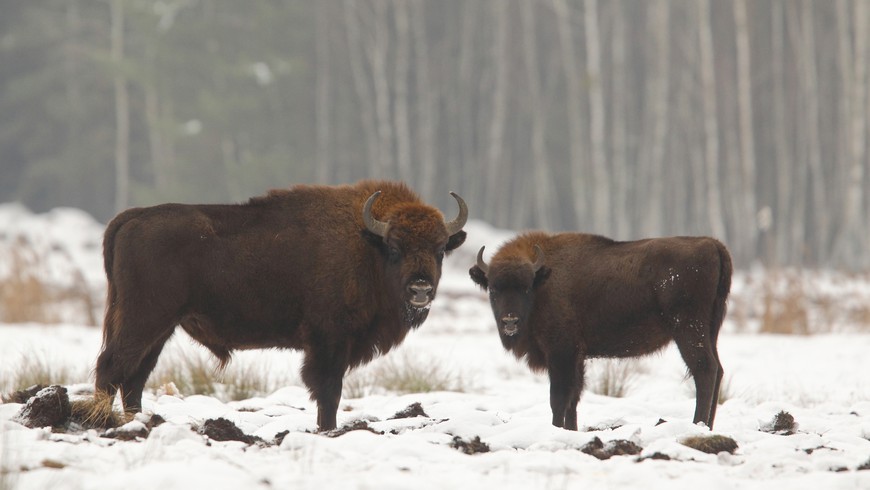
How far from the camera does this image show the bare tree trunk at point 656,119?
103 feet

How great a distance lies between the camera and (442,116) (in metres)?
41.7

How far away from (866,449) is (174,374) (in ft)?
19.7

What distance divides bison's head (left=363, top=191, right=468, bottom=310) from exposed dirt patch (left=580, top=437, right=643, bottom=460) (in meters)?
1.57

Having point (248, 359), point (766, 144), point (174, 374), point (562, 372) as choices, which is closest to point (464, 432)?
point (562, 372)

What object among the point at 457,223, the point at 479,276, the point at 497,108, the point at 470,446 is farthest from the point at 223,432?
the point at 497,108

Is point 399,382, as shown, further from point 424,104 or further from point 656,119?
point 424,104

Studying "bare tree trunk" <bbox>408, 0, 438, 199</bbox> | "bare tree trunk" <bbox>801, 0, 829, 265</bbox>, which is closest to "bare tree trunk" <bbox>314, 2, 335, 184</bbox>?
"bare tree trunk" <bbox>408, 0, 438, 199</bbox>

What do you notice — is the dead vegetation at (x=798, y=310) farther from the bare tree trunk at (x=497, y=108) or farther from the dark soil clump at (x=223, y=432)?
the bare tree trunk at (x=497, y=108)

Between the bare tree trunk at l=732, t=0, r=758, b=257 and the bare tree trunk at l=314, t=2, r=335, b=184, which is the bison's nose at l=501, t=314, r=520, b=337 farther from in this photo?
the bare tree trunk at l=314, t=2, r=335, b=184

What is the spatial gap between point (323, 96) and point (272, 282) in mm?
31592

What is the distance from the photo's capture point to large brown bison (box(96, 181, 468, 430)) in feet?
21.1

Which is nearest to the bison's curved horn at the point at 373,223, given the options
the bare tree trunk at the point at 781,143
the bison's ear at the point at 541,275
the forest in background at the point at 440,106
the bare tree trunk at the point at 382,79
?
the bison's ear at the point at 541,275

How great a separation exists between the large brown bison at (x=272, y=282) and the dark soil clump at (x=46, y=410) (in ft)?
1.62

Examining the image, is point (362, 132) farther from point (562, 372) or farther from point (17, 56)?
point (562, 372)
